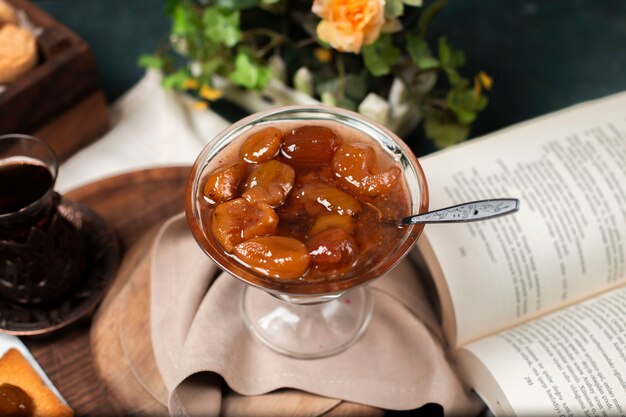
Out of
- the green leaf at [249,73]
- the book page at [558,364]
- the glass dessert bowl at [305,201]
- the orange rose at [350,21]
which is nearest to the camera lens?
the glass dessert bowl at [305,201]

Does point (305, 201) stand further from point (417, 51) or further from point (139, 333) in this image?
point (417, 51)

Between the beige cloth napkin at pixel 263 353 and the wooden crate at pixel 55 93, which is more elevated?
the wooden crate at pixel 55 93

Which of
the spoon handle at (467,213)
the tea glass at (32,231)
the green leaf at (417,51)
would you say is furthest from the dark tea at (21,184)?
the green leaf at (417,51)

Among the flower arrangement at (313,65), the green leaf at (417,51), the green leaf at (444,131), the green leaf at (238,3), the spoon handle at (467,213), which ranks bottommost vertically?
the green leaf at (444,131)

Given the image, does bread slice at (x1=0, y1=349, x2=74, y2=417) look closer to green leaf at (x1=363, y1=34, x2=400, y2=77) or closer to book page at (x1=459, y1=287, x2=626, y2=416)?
book page at (x1=459, y1=287, x2=626, y2=416)

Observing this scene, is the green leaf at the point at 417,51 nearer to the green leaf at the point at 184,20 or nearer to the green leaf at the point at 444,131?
the green leaf at the point at 444,131

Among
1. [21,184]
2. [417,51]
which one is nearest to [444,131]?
[417,51]

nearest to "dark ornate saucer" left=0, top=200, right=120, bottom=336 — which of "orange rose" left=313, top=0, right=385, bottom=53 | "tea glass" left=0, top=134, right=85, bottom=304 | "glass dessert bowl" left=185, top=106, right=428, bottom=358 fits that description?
"tea glass" left=0, top=134, right=85, bottom=304

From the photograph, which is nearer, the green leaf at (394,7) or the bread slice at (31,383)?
the bread slice at (31,383)
